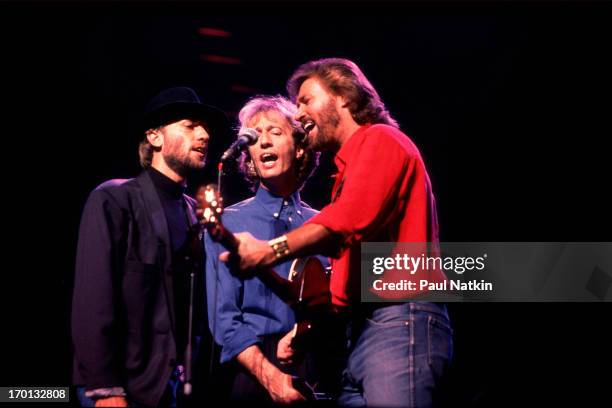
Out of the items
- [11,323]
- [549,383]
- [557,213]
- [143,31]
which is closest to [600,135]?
[557,213]

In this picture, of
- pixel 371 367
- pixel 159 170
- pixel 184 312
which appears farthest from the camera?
pixel 159 170

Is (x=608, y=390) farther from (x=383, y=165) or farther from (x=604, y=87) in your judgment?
(x=383, y=165)

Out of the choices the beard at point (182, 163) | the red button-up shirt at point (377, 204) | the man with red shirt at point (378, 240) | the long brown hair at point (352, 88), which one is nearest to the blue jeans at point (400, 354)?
the man with red shirt at point (378, 240)

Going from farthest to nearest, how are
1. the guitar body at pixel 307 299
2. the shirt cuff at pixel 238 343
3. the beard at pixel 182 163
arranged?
the beard at pixel 182 163 → the shirt cuff at pixel 238 343 → the guitar body at pixel 307 299

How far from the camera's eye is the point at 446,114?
4766 mm

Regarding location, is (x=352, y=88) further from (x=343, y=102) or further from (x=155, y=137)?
(x=155, y=137)

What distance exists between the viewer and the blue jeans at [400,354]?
2627 millimetres

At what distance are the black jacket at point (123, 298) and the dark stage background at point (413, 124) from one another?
3.85 feet

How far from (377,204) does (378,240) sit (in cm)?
24

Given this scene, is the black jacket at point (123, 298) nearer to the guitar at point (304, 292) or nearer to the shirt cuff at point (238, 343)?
the shirt cuff at point (238, 343)

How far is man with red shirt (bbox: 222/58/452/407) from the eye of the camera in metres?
2.66

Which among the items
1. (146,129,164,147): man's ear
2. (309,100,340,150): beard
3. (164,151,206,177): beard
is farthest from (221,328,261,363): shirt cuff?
(146,129,164,147): man's ear

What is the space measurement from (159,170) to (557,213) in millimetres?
2838

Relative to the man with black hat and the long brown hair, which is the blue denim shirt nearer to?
the man with black hat
